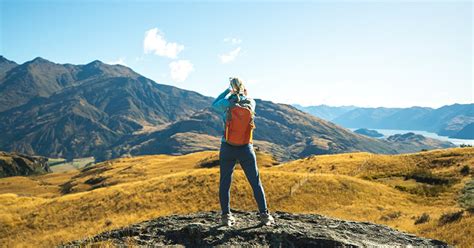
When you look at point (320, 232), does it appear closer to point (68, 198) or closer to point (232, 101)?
point (232, 101)

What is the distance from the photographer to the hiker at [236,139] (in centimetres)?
972

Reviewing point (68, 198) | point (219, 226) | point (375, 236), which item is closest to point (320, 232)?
point (375, 236)

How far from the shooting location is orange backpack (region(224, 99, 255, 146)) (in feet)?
31.8

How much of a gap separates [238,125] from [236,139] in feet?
1.26

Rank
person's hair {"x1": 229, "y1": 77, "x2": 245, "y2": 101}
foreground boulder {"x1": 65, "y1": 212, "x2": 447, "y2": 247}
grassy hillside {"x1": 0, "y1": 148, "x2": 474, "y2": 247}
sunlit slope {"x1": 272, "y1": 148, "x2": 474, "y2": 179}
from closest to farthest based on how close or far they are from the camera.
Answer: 1. foreground boulder {"x1": 65, "y1": 212, "x2": 447, "y2": 247}
2. person's hair {"x1": 229, "y1": 77, "x2": 245, "y2": 101}
3. grassy hillside {"x1": 0, "y1": 148, "x2": 474, "y2": 247}
4. sunlit slope {"x1": 272, "y1": 148, "x2": 474, "y2": 179}

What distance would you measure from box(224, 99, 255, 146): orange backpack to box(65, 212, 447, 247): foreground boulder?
7.79 ft

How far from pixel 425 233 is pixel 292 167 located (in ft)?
169

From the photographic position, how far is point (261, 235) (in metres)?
9.13

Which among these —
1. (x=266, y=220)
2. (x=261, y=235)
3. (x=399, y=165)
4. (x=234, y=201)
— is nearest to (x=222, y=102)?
(x=266, y=220)

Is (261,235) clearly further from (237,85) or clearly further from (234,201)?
(234,201)

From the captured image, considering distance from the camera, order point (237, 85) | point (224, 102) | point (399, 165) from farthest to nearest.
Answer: point (399, 165), point (237, 85), point (224, 102)

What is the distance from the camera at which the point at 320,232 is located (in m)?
9.30

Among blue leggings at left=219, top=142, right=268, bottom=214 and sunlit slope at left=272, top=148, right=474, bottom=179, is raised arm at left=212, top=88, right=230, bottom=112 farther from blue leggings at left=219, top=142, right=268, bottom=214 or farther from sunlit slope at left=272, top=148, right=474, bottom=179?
sunlit slope at left=272, top=148, right=474, bottom=179

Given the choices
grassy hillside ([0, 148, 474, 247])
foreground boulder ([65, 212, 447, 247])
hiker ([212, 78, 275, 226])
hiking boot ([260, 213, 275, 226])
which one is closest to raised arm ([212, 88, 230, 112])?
hiker ([212, 78, 275, 226])
